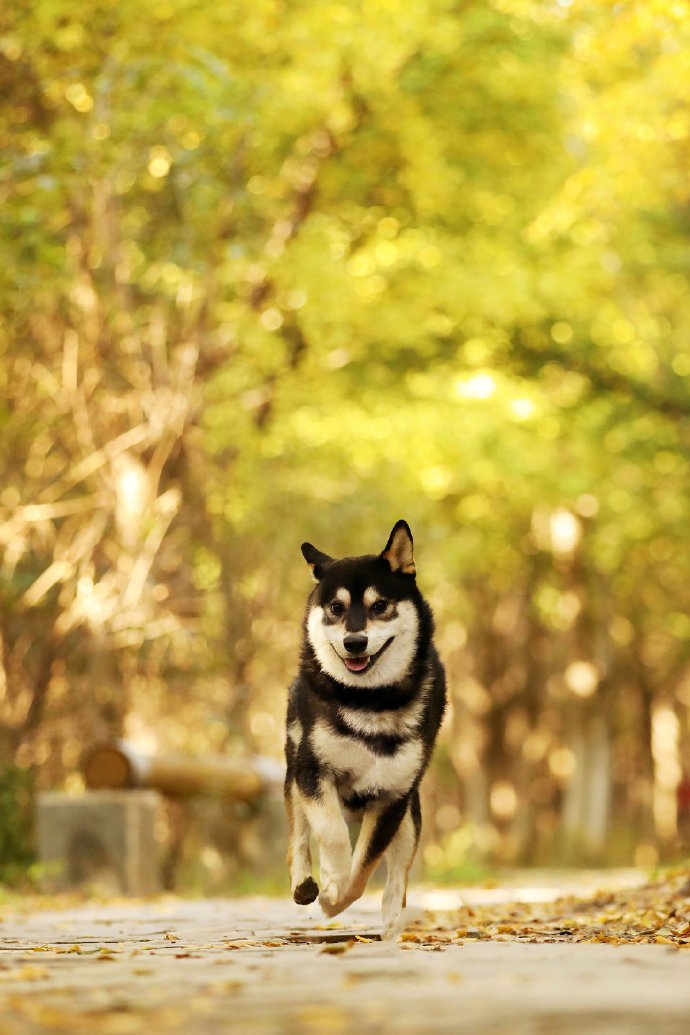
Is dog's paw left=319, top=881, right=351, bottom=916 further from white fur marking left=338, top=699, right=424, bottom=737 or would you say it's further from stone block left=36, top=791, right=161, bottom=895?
stone block left=36, top=791, right=161, bottom=895

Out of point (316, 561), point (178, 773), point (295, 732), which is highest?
point (316, 561)

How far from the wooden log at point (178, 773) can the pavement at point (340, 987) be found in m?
7.00

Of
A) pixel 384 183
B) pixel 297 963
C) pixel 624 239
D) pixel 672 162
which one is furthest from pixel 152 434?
pixel 297 963

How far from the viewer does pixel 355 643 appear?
7.04 metres

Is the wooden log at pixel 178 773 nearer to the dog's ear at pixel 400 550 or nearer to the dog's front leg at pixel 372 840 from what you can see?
the dog's ear at pixel 400 550

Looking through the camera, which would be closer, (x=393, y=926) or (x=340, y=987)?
(x=340, y=987)

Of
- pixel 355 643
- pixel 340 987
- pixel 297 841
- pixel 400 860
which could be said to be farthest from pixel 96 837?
pixel 340 987

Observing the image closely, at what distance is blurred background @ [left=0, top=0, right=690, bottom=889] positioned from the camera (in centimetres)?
1580

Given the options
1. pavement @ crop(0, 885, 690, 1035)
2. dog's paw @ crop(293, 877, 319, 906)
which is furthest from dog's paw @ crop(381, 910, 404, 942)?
dog's paw @ crop(293, 877, 319, 906)

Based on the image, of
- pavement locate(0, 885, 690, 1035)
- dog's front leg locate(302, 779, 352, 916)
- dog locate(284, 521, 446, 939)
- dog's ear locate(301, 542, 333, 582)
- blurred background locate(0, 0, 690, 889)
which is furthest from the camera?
blurred background locate(0, 0, 690, 889)

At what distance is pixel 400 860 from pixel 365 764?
0.70 metres

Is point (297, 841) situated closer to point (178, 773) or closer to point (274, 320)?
point (178, 773)

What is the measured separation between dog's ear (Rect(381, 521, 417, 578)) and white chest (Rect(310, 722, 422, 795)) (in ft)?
2.61

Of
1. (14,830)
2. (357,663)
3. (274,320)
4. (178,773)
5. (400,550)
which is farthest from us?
(274,320)
